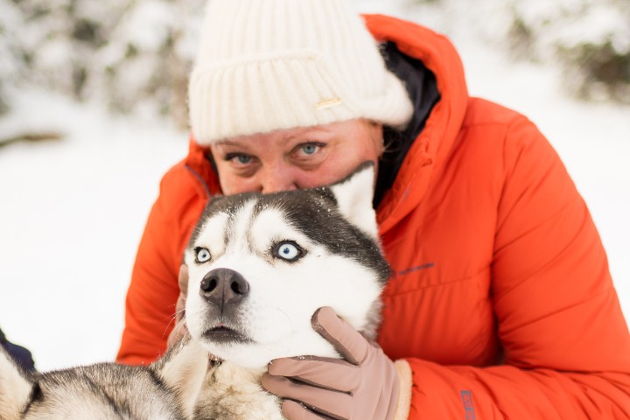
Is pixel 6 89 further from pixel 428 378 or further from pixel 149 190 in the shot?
pixel 428 378

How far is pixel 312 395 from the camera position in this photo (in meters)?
1.50

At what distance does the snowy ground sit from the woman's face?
2459mm

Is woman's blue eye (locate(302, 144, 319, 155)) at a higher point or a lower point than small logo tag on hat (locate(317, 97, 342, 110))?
lower

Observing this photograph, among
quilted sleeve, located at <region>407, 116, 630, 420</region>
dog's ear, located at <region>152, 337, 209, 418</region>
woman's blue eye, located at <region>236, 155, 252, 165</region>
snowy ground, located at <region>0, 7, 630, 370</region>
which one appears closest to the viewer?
dog's ear, located at <region>152, 337, 209, 418</region>

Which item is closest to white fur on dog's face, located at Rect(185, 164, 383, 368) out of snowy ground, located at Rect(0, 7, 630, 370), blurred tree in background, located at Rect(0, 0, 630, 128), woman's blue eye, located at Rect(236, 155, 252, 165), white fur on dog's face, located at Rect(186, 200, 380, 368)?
white fur on dog's face, located at Rect(186, 200, 380, 368)

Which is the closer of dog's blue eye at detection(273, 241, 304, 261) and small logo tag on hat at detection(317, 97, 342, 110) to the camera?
dog's blue eye at detection(273, 241, 304, 261)

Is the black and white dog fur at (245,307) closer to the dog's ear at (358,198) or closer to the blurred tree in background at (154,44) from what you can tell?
the dog's ear at (358,198)

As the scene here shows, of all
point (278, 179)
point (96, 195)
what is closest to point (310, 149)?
point (278, 179)

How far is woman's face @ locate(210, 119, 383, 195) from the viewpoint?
Answer: 1.88 meters

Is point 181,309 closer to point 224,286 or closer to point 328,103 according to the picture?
point 224,286

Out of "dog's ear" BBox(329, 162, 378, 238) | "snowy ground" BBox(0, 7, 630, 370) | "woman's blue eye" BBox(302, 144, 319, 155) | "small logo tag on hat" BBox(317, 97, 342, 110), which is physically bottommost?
"snowy ground" BBox(0, 7, 630, 370)

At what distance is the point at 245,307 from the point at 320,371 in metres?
0.35

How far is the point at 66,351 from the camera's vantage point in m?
3.91

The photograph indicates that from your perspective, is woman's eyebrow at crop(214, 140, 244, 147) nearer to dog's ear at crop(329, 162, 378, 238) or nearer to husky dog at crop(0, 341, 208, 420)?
dog's ear at crop(329, 162, 378, 238)
